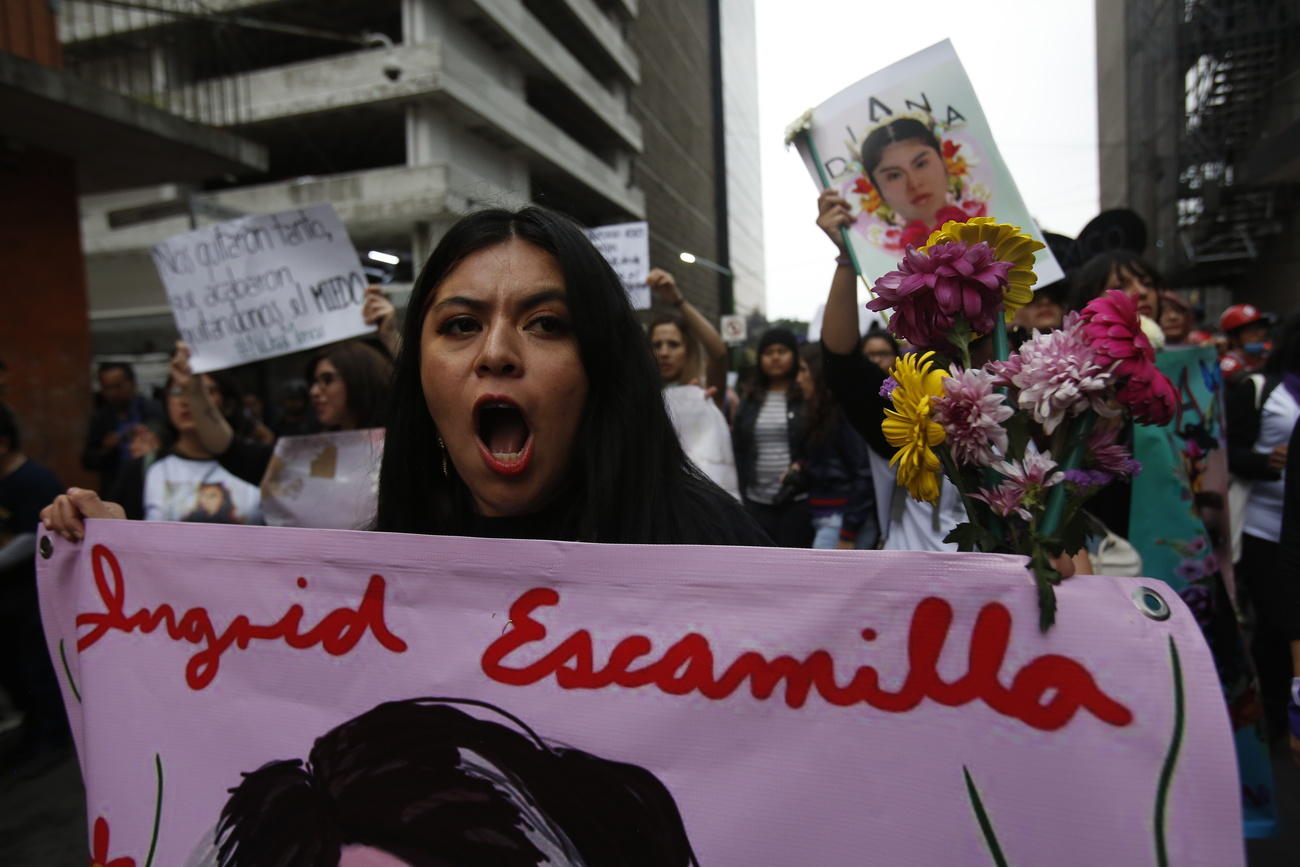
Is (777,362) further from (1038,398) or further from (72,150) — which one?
(72,150)

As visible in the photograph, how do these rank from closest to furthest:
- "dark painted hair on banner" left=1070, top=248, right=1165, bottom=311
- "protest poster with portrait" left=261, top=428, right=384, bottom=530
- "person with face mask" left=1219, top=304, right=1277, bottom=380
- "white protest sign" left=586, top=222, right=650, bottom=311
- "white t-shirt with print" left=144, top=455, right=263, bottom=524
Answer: "dark painted hair on banner" left=1070, top=248, right=1165, bottom=311, "protest poster with portrait" left=261, top=428, right=384, bottom=530, "white t-shirt with print" left=144, top=455, right=263, bottom=524, "white protest sign" left=586, top=222, right=650, bottom=311, "person with face mask" left=1219, top=304, right=1277, bottom=380

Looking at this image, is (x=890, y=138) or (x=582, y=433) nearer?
(x=582, y=433)

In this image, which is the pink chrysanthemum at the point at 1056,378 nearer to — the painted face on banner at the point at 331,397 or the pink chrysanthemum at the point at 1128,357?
the pink chrysanthemum at the point at 1128,357

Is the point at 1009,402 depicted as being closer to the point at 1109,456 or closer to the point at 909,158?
the point at 1109,456

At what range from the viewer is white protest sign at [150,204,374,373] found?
380 centimetres

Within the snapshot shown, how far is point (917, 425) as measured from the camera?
995mm

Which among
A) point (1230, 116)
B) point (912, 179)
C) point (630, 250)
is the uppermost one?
point (1230, 116)

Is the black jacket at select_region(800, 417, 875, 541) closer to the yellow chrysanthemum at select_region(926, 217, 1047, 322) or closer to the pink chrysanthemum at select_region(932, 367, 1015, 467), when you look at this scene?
the yellow chrysanthemum at select_region(926, 217, 1047, 322)

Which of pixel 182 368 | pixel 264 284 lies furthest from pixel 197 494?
pixel 264 284

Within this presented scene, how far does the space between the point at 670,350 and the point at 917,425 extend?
3.50m

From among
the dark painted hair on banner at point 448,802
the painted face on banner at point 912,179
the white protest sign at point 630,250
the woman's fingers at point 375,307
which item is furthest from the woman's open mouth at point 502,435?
the white protest sign at point 630,250

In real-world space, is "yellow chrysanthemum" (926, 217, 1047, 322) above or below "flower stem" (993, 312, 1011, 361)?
above

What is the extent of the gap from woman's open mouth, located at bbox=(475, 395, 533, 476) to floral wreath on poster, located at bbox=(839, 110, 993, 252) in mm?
1297

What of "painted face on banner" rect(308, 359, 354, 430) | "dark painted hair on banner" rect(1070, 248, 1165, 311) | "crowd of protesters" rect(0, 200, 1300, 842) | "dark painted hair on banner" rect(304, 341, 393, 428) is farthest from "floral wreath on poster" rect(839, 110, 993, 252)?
"painted face on banner" rect(308, 359, 354, 430)
